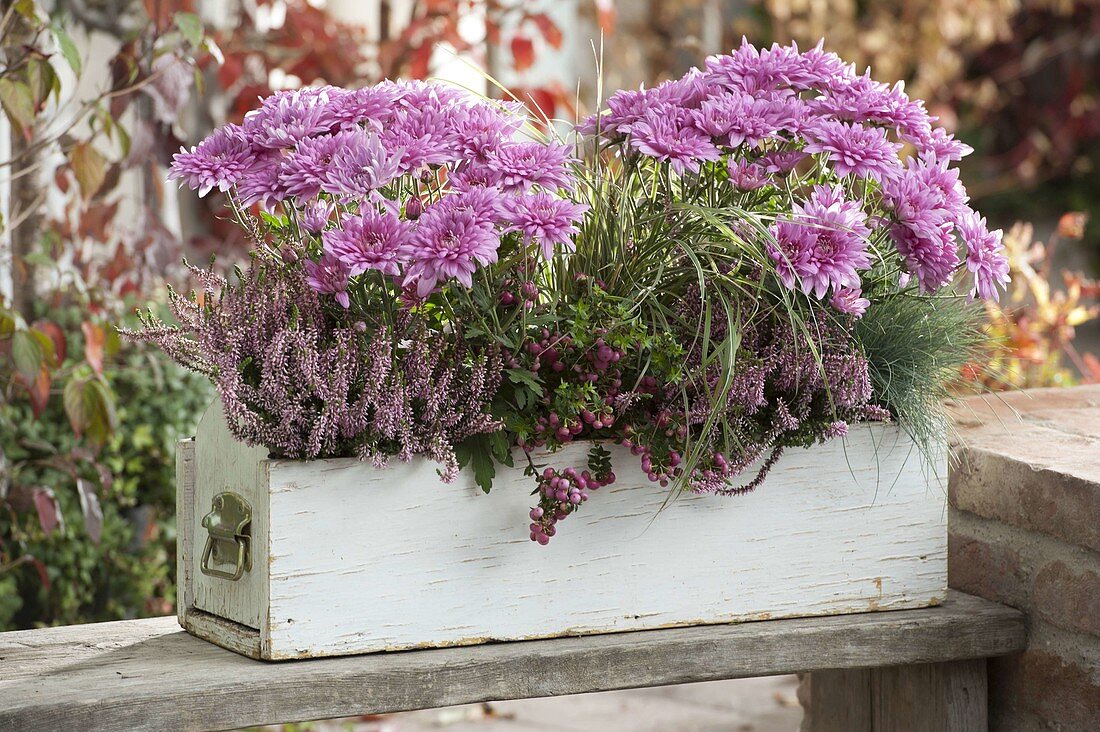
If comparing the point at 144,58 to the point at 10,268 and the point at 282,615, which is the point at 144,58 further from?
the point at 282,615

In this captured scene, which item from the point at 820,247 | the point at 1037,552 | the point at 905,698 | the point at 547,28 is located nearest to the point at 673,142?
the point at 820,247

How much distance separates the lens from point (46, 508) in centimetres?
184

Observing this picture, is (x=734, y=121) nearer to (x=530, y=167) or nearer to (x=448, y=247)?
(x=530, y=167)

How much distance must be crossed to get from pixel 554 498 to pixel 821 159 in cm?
43

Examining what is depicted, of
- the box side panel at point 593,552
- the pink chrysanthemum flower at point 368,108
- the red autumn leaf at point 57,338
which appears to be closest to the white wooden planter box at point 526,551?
the box side panel at point 593,552

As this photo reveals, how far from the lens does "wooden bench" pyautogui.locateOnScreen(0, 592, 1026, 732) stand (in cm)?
109

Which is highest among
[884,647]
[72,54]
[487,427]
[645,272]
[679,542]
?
[72,54]

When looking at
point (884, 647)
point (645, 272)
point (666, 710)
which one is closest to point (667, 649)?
point (884, 647)

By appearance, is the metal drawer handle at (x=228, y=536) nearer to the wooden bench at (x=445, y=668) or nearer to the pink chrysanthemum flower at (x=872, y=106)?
the wooden bench at (x=445, y=668)

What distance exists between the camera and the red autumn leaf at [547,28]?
10.7 feet

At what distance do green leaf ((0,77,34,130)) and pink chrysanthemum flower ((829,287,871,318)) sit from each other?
1.06 m

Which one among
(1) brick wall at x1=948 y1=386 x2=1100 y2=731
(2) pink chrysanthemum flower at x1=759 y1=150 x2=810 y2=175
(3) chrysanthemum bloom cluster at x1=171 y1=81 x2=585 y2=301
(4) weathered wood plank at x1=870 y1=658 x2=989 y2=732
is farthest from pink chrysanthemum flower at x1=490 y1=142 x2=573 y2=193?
(4) weathered wood plank at x1=870 y1=658 x2=989 y2=732

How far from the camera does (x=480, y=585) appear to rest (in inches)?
47.4

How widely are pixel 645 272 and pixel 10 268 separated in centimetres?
141
